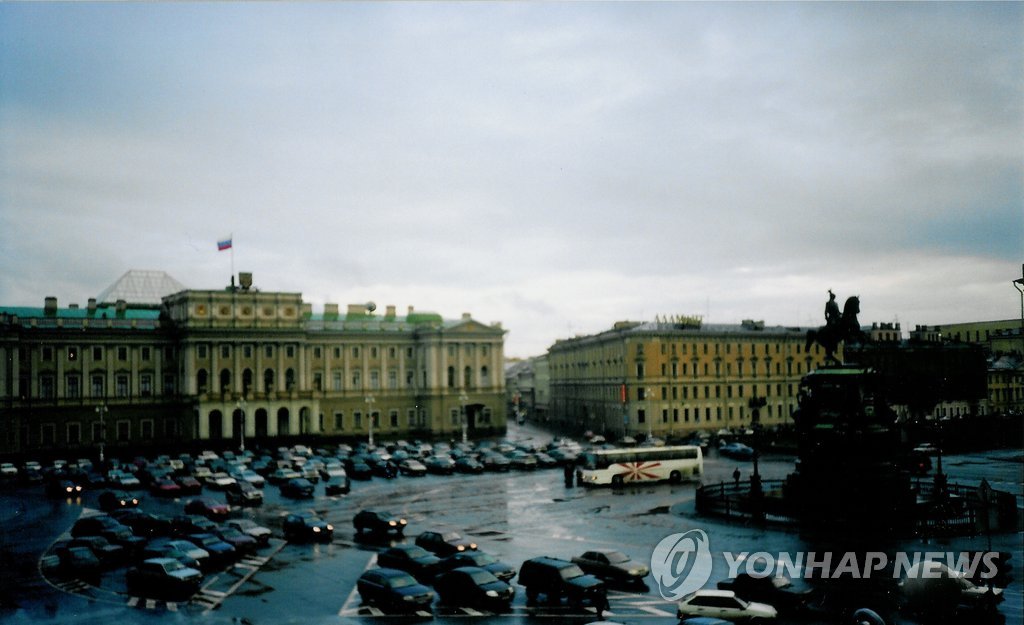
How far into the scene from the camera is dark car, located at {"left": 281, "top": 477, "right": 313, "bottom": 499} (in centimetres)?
5638

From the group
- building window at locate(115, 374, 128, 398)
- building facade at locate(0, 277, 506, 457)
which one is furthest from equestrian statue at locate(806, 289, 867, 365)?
building window at locate(115, 374, 128, 398)

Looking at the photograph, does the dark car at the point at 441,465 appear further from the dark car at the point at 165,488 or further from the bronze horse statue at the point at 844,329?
the bronze horse statue at the point at 844,329

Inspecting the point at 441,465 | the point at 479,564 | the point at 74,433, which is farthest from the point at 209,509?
the point at 74,433

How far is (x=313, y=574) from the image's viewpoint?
33.2 m

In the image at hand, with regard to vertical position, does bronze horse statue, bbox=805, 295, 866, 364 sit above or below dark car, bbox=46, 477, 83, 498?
above

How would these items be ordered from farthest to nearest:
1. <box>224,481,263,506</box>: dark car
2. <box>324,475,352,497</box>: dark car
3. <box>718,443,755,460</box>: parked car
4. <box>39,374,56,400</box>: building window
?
<box>39,374,56,400</box>: building window, <box>718,443,755,460</box>: parked car, <box>324,475,352,497</box>: dark car, <box>224,481,263,506</box>: dark car

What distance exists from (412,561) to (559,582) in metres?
6.41

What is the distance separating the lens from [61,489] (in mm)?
60438

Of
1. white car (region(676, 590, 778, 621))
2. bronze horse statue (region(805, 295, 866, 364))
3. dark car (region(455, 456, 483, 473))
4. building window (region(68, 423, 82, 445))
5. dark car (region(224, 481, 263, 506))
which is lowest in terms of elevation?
dark car (region(455, 456, 483, 473))

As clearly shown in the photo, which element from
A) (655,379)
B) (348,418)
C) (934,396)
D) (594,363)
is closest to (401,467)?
(348,418)

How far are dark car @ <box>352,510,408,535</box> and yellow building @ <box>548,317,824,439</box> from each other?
5889 cm

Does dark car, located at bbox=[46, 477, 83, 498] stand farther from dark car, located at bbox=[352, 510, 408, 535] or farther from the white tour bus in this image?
the white tour bus

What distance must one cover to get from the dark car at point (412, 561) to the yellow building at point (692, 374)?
66792 mm

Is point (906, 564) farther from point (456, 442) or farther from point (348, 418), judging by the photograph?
point (348, 418)
